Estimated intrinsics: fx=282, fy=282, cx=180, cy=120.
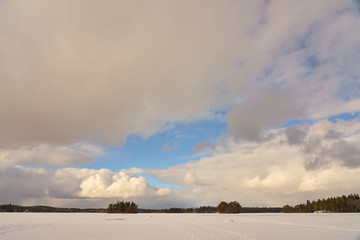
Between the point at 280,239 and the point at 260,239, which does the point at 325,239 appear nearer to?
the point at 280,239

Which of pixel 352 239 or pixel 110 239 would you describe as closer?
pixel 352 239

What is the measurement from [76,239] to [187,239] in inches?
488

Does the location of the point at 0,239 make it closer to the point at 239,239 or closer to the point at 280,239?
the point at 239,239

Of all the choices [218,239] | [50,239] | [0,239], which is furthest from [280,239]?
[0,239]

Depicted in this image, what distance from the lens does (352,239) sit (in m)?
30.2

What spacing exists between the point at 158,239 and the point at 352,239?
20.9 metres

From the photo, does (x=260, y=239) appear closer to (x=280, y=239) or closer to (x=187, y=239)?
(x=280, y=239)

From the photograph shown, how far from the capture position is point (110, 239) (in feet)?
106

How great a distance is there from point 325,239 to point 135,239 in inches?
827

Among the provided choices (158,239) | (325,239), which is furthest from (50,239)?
(325,239)

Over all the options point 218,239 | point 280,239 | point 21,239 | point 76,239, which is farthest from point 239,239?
point 21,239

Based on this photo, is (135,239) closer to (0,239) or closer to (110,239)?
(110,239)

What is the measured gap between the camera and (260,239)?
30719 millimetres

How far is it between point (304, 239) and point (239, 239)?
25.1 ft
